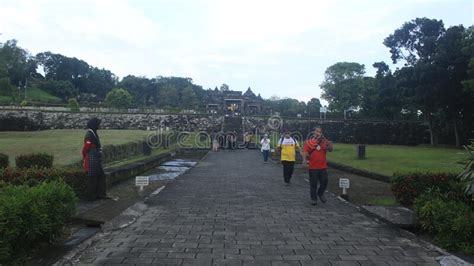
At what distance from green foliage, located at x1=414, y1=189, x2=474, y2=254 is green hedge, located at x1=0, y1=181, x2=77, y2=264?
469 cm

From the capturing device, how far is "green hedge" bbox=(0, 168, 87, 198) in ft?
24.2

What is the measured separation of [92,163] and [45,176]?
0.87 m

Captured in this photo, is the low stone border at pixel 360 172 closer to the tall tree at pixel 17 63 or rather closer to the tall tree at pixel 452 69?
the tall tree at pixel 452 69

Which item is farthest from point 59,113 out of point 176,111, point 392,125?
Answer: point 392,125

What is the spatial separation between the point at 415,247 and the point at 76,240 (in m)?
4.27

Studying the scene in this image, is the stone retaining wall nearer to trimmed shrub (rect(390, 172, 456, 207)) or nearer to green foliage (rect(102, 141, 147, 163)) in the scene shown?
green foliage (rect(102, 141, 147, 163))

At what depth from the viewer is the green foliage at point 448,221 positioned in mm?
4828

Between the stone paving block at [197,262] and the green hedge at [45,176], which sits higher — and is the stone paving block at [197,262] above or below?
below

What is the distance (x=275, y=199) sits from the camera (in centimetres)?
860

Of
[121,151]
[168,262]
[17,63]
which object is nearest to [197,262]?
[168,262]

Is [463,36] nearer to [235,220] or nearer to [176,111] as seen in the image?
[235,220]

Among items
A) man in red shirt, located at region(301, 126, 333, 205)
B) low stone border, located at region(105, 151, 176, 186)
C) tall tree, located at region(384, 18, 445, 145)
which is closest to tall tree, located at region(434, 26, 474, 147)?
tall tree, located at region(384, 18, 445, 145)

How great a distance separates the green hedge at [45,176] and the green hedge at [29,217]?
2.52 m

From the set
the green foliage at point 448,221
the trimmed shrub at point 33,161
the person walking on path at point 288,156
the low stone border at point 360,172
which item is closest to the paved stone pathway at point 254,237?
the green foliage at point 448,221
